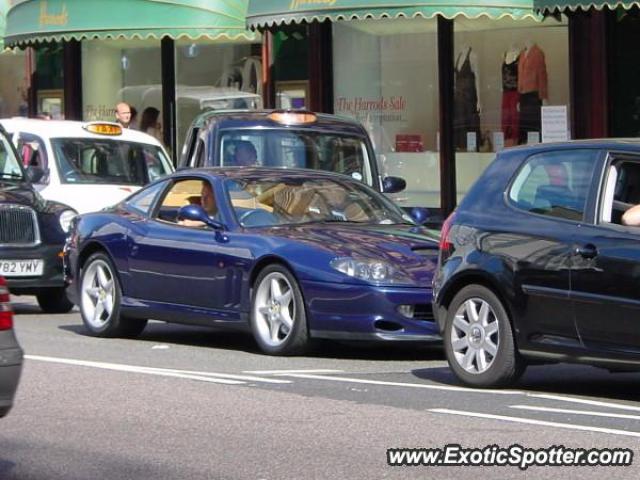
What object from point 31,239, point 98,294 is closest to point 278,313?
point 98,294

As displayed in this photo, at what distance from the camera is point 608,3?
1681 centimetres

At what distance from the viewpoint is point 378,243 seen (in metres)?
12.1

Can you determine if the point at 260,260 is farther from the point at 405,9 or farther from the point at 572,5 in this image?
the point at 405,9

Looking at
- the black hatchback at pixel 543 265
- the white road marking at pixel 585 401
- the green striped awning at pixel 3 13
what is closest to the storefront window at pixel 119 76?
the green striped awning at pixel 3 13

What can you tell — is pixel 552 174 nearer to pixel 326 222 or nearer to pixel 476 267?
pixel 476 267

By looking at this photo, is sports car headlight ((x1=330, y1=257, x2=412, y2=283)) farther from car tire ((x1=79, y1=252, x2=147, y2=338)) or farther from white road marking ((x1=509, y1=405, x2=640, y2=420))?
car tire ((x1=79, y1=252, x2=147, y2=338))

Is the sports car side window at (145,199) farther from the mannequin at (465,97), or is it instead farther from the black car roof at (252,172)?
the mannequin at (465,97)

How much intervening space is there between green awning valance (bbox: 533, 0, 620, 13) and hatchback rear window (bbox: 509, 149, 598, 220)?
7.15 metres

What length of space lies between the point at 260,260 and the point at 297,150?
4992 millimetres

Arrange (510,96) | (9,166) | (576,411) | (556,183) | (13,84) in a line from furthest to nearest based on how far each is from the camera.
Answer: (13,84) → (510,96) → (9,166) → (556,183) → (576,411)

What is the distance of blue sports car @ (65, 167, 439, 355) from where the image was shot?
11594mm

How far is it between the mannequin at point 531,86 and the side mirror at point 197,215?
29.0 feet

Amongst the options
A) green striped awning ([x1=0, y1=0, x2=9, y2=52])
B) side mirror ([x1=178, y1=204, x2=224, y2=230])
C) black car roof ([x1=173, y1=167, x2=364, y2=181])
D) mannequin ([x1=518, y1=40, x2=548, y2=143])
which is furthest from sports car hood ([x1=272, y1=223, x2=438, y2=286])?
green striped awning ([x1=0, y1=0, x2=9, y2=52])

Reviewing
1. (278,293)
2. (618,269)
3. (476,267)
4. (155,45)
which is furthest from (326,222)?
(155,45)
